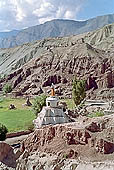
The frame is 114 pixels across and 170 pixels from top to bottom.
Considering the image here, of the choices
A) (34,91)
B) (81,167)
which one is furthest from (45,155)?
(34,91)

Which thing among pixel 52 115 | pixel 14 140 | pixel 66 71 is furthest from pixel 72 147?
pixel 66 71

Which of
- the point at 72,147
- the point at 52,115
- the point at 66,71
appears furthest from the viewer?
the point at 66,71

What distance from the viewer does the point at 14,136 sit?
4109 cm

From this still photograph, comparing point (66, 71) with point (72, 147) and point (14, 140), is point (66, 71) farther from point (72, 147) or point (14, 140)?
point (72, 147)

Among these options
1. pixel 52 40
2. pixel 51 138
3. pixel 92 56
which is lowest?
pixel 51 138

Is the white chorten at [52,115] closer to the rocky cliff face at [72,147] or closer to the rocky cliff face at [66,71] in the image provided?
the rocky cliff face at [72,147]

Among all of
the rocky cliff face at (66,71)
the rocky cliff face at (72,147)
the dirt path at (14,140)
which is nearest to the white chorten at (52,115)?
the dirt path at (14,140)

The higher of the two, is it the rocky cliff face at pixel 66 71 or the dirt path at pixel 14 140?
the rocky cliff face at pixel 66 71

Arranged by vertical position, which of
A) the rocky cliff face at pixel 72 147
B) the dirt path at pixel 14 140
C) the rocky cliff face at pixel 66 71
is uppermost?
the rocky cliff face at pixel 66 71

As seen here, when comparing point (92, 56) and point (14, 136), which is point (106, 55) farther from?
point (14, 136)

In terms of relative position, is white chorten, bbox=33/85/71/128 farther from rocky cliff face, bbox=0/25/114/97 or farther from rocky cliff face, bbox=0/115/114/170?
rocky cliff face, bbox=0/25/114/97

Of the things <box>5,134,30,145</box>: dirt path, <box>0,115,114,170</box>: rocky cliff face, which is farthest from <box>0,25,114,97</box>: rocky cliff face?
<box>0,115,114,170</box>: rocky cliff face

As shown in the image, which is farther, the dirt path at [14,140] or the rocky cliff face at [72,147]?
the dirt path at [14,140]

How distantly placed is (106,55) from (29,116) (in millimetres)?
61094
